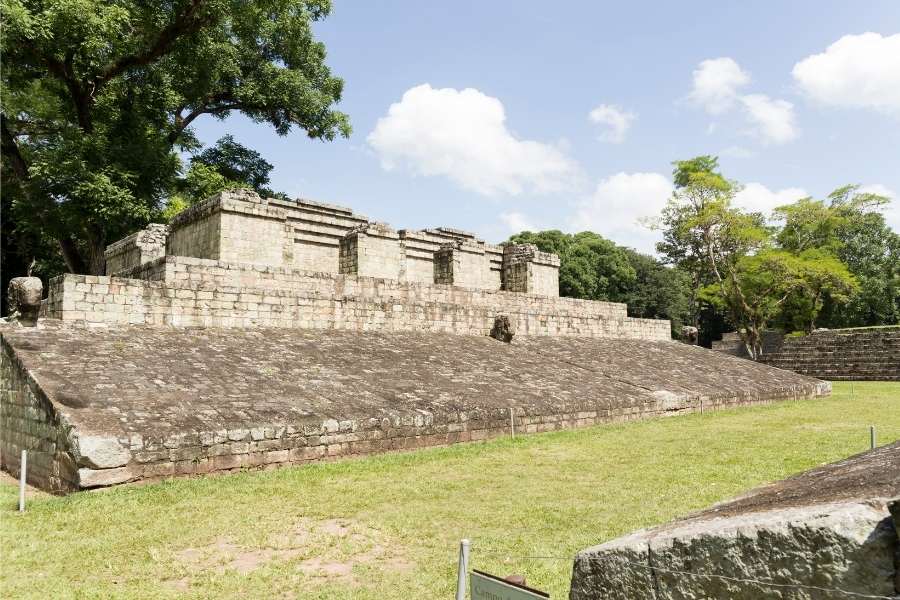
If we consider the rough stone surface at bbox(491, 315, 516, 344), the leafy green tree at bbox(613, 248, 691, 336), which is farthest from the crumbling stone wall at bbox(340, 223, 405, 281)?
the leafy green tree at bbox(613, 248, 691, 336)

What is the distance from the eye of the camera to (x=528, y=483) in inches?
273

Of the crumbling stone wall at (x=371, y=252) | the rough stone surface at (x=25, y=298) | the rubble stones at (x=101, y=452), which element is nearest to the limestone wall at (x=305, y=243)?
the crumbling stone wall at (x=371, y=252)

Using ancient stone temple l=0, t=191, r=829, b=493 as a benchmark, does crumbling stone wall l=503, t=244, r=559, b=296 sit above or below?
above

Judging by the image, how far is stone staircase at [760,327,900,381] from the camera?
91.0ft

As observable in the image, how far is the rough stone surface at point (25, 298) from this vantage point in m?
8.85

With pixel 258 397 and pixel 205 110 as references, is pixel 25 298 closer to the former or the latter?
pixel 258 397

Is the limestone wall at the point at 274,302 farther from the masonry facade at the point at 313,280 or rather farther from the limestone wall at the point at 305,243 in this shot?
the limestone wall at the point at 305,243

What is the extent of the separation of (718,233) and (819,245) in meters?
10.2

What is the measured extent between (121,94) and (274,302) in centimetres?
1475

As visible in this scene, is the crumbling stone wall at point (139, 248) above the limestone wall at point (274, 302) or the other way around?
above

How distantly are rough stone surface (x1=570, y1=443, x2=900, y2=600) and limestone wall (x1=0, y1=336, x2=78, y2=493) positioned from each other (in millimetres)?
6286

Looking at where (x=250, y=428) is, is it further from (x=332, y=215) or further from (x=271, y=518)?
(x=332, y=215)

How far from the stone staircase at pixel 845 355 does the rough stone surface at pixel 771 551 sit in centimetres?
3155

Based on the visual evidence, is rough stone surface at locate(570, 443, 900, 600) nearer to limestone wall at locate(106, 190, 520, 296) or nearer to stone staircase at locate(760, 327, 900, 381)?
limestone wall at locate(106, 190, 520, 296)
